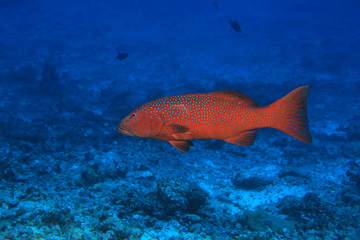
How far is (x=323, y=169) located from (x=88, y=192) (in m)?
8.12

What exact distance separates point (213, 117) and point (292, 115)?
1.00 metres

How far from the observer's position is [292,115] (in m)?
2.54

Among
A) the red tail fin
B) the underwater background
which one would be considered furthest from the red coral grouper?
the underwater background

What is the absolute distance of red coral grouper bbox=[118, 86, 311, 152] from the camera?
2531 mm

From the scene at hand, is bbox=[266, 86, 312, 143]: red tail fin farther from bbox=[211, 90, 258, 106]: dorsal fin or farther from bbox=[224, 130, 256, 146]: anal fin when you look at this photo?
bbox=[224, 130, 256, 146]: anal fin

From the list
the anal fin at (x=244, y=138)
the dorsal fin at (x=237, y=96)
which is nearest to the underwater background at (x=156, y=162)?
the anal fin at (x=244, y=138)

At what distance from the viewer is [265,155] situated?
872 cm

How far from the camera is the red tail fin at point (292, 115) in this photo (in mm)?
2510

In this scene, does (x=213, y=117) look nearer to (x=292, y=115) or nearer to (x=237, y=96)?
(x=237, y=96)

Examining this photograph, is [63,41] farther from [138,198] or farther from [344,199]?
[344,199]

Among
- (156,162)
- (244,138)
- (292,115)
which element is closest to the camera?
(292,115)

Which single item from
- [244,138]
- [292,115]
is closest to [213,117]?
[244,138]

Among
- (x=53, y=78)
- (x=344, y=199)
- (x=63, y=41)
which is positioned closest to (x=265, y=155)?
(x=344, y=199)

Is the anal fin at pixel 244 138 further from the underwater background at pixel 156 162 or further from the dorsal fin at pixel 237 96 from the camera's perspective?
the underwater background at pixel 156 162
